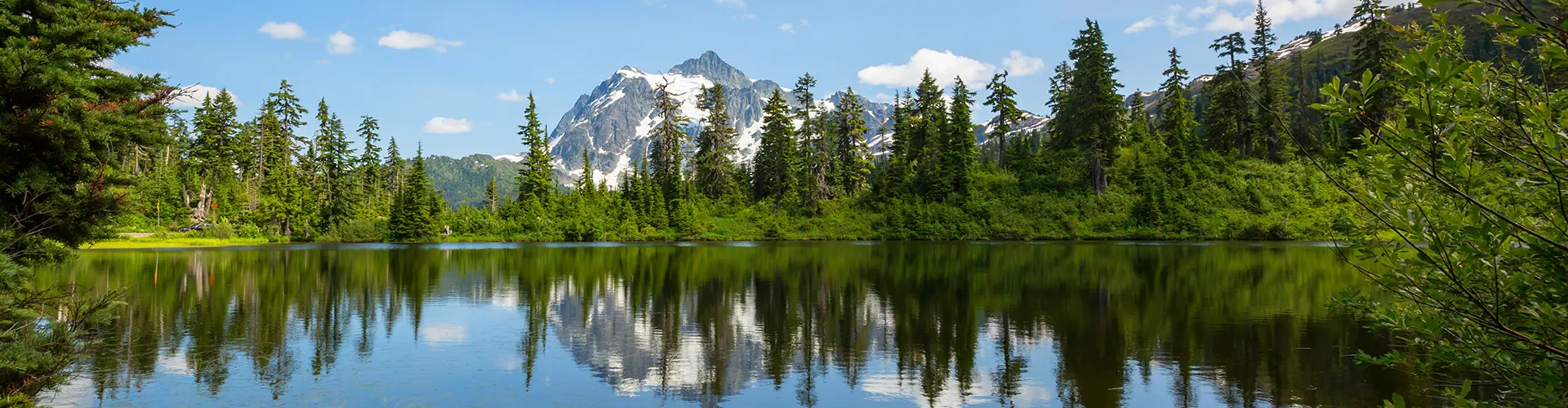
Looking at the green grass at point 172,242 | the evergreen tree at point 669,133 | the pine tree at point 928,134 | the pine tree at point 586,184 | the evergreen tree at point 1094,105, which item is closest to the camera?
the green grass at point 172,242

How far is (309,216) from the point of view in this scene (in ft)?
253

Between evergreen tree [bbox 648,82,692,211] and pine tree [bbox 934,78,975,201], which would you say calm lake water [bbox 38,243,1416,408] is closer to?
pine tree [bbox 934,78,975,201]

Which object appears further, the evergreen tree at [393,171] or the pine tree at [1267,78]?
the evergreen tree at [393,171]

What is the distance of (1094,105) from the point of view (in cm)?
6612

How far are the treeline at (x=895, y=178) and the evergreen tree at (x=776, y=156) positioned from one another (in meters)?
0.25

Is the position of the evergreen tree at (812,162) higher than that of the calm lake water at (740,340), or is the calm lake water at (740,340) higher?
the evergreen tree at (812,162)

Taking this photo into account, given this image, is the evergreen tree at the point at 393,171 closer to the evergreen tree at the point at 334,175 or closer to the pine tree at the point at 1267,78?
the evergreen tree at the point at 334,175

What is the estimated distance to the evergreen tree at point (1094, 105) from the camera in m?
65.9

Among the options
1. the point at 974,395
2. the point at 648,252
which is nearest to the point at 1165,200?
the point at 648,252

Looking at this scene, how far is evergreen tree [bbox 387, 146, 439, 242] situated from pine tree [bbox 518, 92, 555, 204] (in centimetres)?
950

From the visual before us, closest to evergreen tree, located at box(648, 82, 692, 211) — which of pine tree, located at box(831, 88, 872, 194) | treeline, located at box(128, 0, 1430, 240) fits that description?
treeline, located at box(128, 0, 1430, 240)

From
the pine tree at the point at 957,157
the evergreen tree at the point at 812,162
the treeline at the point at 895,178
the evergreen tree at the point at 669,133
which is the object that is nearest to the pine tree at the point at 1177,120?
the treeline at the point at 895,178

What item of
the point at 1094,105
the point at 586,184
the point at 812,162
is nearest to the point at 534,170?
the point at 586,184

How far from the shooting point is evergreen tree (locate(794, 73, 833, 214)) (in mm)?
78062
